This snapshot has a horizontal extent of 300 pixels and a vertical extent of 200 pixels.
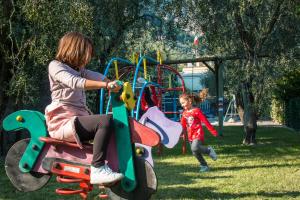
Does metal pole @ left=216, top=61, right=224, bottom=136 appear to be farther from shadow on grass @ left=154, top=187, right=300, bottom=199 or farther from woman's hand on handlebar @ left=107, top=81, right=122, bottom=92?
woman's hand on handlebar @ left=107, top=81, right=122, bottom=92

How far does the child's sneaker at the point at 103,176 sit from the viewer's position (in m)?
4.12

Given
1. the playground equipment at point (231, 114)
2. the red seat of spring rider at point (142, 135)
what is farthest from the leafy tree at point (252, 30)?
the playground equipment at point (231, 114)

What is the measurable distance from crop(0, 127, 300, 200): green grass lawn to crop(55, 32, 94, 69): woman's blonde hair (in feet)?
7.54

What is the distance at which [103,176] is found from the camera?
162 inches

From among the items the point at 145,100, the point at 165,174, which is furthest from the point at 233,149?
the point at 165,174

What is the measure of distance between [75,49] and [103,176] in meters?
1.10

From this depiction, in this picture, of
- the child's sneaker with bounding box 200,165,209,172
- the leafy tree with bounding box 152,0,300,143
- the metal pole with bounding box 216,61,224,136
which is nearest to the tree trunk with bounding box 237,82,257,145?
the leafy tree with bounding box 152,0,300,143

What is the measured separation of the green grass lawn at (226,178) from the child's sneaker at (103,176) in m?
2.04

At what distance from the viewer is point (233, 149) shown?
482 inches

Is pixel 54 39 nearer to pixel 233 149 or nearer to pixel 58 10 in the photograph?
pixel 58 10

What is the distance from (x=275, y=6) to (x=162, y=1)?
8.77 feet

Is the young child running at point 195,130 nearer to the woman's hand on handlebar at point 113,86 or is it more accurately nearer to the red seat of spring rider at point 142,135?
the red seat of spring rider at point 142,135

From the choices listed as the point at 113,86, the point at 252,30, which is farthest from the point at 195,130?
the point at 113,86

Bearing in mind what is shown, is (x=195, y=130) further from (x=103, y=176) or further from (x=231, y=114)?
(x=231, y=114)
